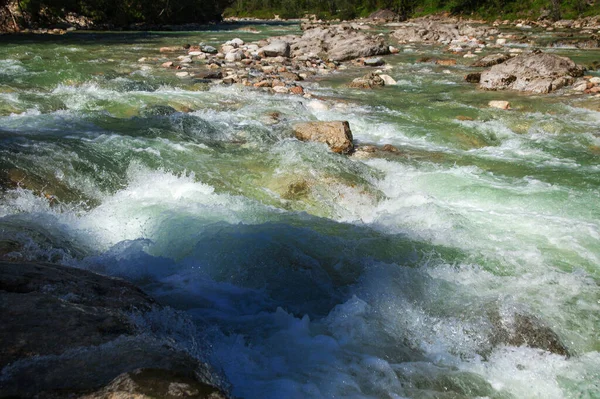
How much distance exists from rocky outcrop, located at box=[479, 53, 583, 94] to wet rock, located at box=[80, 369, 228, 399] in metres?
13.7

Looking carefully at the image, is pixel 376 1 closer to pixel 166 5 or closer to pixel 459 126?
pixel 166 5

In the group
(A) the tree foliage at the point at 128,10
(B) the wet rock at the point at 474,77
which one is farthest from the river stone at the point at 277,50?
(A) the tree foliage at the point at 128,10

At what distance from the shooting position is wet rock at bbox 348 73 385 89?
1445 centimetres

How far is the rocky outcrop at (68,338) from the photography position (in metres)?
2.05

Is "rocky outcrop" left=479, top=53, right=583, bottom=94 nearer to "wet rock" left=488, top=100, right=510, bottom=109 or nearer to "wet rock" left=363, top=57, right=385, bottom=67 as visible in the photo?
"wet rock" left=488, top=100, right=510, bottom=109

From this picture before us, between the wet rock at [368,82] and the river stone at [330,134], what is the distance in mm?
6092

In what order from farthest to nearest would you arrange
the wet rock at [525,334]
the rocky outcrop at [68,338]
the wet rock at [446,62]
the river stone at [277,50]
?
the river stone at [277,50] < the wet rock at [446,62] < the wet rock at [525,334] < the rocky outcrop at [68,338]

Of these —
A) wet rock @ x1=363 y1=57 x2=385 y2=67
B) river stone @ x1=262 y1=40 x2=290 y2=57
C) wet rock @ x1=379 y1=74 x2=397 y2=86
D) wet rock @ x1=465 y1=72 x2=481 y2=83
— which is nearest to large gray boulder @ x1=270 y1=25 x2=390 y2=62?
river stone @ x1=262 y1=40 x2=290 y2=57

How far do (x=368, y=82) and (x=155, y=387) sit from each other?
44.7ft

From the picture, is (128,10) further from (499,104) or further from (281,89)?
(499,104)

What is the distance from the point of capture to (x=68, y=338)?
2.37 meters

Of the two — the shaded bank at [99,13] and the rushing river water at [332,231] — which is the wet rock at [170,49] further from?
the shaded bank at [99,13]

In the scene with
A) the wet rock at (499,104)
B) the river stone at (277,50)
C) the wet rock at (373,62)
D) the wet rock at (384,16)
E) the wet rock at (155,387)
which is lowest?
the wet rock at (499,104)

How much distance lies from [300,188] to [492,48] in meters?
21.4
